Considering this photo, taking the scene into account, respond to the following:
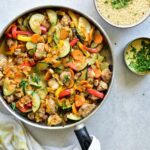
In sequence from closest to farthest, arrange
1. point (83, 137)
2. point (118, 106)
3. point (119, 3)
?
point (83, 137) < point (119, 3) < point (118, 106)

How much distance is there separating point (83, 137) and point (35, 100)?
0.73 feet

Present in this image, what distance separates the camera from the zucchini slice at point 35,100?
1558mm

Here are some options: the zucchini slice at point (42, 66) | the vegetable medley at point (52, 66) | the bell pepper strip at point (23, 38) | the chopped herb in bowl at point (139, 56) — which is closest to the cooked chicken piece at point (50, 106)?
the vegetable medley at point (52, 66)

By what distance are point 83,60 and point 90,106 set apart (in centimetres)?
17

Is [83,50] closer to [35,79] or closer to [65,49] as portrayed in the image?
[65,49]

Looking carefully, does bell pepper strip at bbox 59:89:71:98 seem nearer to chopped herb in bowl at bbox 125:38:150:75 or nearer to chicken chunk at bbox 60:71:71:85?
chicken chunk at bbox 60:71:71:85

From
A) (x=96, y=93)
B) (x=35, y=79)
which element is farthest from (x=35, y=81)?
(x=96, y=93)

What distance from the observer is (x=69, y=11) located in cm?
157

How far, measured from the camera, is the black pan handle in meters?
1.48

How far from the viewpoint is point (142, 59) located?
167 centimetres

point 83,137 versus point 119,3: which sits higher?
point 119,3

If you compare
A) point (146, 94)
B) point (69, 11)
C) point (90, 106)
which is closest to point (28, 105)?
point (90, 106)

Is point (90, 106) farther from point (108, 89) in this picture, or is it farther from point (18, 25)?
point (18, 25)

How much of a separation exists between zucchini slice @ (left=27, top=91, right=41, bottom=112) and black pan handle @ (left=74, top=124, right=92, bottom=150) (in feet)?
0.55
